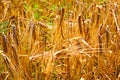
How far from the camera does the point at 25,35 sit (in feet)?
5.10

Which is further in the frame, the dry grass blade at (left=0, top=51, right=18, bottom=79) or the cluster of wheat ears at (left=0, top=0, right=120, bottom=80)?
the cluster of wheat ears at (left=0, top=0, right=120, bottom=80)

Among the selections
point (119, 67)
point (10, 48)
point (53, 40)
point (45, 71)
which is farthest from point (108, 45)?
point (10, 48)

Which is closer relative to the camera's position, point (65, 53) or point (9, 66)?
point (9, 66)

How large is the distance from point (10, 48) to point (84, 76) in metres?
0.37

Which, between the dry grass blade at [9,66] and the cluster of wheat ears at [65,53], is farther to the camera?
the cluster of wheat ears at [65,53]

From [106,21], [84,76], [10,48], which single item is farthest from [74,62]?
[106,21]

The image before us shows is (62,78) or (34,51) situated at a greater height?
(34,51)

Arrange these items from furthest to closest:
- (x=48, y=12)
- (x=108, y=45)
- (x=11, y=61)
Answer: (x=48, y=12) → (x=108, y=45) → (x=11, y=61)

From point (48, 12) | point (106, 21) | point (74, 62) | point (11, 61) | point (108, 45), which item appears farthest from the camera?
point (48, 12)

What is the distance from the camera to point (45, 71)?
56.0 inches

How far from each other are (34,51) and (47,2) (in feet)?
3.31

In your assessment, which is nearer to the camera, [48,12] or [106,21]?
[106,21]

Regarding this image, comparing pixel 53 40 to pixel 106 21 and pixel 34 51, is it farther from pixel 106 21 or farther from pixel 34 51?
pixel 106 21

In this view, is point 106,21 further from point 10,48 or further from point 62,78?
point 10,48
